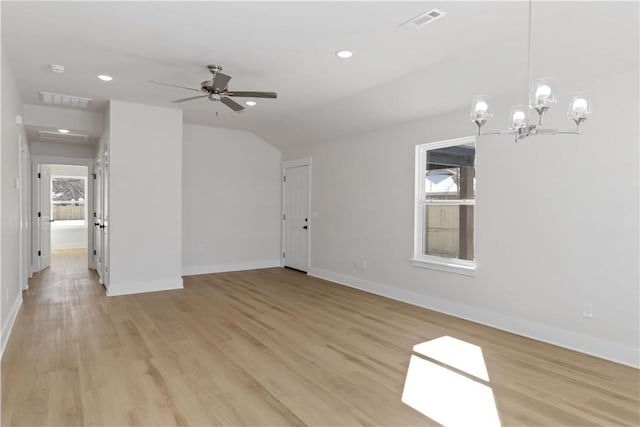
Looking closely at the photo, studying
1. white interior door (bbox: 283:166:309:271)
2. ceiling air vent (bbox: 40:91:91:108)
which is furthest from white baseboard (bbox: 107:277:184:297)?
ceiling air vent (bbox: 40:91:91:108)

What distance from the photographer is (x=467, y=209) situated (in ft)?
15.6

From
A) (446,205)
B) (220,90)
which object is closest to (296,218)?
(446,205)

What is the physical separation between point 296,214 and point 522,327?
4.70m

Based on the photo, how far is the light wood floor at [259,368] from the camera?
8.00 ft

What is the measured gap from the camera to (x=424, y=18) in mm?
2949

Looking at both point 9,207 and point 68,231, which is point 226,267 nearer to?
point 9,207

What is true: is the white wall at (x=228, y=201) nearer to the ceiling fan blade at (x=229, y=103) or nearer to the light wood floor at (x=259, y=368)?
the light wood floor at (x=259, y=368)

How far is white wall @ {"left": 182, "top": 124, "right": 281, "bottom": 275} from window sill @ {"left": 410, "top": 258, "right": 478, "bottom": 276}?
3.72 metres

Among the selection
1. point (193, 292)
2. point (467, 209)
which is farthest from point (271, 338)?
point (467, 209)

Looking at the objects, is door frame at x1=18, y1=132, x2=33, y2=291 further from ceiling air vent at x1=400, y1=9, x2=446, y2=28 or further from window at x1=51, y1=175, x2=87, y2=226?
ceiling air vent at x1=400, y1=9, x2=446, y2=28

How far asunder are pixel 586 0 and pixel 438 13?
0.99m

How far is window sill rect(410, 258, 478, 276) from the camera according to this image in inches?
179

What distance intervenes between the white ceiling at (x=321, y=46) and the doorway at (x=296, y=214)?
2606 millimetres

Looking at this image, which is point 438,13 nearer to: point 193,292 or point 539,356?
point 539,356
